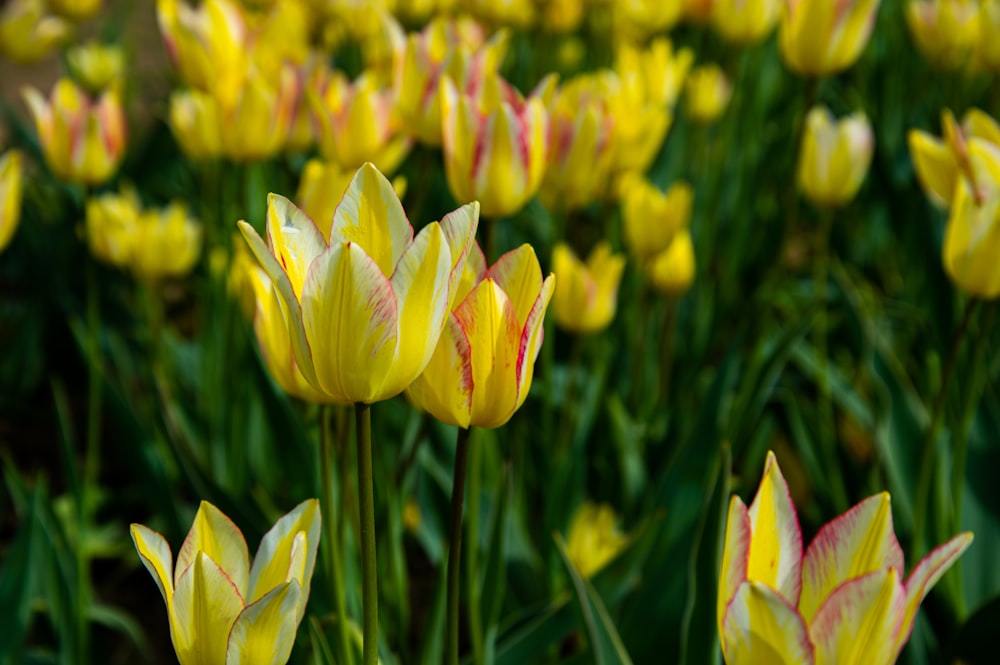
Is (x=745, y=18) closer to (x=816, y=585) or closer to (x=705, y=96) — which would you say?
(x=705, y=96)

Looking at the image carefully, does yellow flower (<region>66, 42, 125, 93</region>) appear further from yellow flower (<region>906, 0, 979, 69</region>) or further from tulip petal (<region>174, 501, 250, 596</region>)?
tulip petal (<region>174, 501, 250, 596</region>)

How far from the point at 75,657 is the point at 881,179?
5.76 ft

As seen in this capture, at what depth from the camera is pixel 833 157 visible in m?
1.57

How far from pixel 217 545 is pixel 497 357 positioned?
20 centimetres

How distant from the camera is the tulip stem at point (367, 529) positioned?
562 millimetres

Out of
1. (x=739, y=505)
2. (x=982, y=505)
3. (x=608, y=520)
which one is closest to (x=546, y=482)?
(x=608, y=520)

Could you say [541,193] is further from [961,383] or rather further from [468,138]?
[961,383]

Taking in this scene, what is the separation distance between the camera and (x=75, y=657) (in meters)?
1.15

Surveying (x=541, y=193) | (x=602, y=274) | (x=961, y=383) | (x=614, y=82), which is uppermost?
(x=614, y=82)

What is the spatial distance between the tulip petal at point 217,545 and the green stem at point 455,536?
12 centimetres

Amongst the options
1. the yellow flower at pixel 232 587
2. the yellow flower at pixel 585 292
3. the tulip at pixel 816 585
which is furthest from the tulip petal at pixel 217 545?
the yellow flower at pixel 585 292

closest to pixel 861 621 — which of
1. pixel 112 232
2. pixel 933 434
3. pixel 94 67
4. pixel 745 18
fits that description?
pixel 933 434

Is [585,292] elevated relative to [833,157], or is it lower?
lower

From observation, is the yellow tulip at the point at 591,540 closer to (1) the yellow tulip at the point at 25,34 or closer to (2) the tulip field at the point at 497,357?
(2) the tulip field at the point at 497,357
